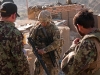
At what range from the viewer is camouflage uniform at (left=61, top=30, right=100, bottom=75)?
8.50ft

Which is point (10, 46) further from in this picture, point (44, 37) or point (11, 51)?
point (44, 37)

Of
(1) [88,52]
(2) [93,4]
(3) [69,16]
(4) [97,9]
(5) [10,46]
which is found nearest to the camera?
(1) [88,52]

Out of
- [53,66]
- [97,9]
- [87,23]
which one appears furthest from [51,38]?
[97,9]

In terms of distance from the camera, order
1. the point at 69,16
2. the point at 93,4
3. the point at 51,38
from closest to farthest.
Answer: the point at 51,38 → the point at 69,16 → the point at 93,4

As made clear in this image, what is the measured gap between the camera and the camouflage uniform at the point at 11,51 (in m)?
2.98

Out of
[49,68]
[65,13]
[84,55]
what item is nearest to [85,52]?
[84,55]

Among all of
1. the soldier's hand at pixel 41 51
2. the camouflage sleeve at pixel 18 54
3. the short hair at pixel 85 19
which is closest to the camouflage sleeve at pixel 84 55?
the short hair at pixel 85 19

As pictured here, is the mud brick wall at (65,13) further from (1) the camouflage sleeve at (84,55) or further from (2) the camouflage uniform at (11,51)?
(1) the camouflage sleeve at (84,55)

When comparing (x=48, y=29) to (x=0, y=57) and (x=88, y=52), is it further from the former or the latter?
(x=88, y=52)

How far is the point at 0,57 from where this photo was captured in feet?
10.1

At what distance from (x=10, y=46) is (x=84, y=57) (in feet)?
3.02

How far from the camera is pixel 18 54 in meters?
3.00

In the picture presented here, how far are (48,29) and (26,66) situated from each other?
64.1 inches

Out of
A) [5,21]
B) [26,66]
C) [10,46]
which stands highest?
[5,21]
